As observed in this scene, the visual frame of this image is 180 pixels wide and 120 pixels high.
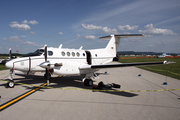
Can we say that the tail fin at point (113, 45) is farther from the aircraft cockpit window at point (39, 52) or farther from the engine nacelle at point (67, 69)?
the aircraft cockpit window at point (39, 52)

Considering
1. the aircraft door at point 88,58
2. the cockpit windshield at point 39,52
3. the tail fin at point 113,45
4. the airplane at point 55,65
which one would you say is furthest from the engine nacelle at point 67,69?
the tail fin at point 113,45

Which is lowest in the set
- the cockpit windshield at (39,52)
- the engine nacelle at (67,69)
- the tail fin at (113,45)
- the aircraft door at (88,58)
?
the engine nacelle at (67,69)

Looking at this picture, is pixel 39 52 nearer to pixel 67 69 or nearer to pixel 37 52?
pixel 37 52

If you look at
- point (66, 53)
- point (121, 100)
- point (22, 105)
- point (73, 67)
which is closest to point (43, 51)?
point (66, 53)

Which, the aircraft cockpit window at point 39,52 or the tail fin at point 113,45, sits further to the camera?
the tail fin at point 113,45

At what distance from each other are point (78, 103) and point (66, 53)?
17.4 ft

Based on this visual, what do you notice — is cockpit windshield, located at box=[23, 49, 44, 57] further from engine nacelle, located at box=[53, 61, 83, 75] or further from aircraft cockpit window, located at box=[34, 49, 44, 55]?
engine nacelle, located at box=[53, 61, 83, 75]

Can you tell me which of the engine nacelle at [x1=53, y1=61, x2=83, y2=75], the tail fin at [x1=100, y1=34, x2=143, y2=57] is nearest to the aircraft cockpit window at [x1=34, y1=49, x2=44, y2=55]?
the engine nacelle at [x1=53, y1=61, x2=83, y2=75]

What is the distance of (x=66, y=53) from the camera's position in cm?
992

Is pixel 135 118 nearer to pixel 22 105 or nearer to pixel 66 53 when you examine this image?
pixel 22 105

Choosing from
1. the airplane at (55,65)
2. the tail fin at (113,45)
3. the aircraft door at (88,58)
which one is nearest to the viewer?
the airplane at (55,65)

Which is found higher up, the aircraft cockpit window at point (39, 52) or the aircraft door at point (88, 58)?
the aircraft cockpit window at point (39, 52)

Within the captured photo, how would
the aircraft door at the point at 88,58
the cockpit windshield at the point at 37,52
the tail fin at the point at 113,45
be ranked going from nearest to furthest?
the cockpit windshield at the point at 37,52 < the aircraft door at the point at 88,58 < the tail fin at the point at 113,45

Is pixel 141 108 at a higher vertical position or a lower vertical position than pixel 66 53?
lower
